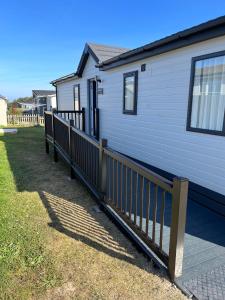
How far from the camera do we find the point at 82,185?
191 inches

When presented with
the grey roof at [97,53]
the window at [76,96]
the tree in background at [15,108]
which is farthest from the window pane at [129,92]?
the tree in background at [15,108]

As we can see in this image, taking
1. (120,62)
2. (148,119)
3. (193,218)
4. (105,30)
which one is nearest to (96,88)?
(120,62)

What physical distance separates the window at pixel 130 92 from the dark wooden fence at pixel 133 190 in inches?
73.0

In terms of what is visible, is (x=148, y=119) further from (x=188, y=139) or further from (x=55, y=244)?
(x=55, y=244)

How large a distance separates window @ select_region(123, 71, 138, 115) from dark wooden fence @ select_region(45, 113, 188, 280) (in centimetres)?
186

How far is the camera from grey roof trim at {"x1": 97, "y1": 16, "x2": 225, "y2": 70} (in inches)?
128

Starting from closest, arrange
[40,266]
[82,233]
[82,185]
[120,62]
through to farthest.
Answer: [40,266] < [82,233] < [82,185] < [120,62]

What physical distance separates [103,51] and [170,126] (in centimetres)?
506

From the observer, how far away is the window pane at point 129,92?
240 inches

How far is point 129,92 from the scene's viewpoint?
627 centimetres

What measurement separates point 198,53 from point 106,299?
378 centimetres

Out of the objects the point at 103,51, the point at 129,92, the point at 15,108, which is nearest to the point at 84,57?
the point at 103,51

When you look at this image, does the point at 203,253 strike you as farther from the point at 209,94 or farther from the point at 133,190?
the point at 209,94

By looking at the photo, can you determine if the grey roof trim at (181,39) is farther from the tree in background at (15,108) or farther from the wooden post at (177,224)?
the tree in background at (15,108)
